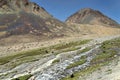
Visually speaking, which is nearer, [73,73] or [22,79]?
[73,73]

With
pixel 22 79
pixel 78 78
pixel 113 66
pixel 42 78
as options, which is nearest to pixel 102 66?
pixel 113 66

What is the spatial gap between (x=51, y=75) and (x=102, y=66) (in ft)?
25.4

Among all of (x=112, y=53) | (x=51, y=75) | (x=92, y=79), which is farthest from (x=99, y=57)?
(x=92, y=79)

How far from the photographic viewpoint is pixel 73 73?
1853 inches

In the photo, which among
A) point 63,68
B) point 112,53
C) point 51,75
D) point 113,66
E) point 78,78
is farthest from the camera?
point 112,53

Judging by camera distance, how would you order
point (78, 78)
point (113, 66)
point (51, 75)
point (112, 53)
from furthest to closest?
point (112, 53) < point (51, 75) < point (113, 66) < point (78, 78)

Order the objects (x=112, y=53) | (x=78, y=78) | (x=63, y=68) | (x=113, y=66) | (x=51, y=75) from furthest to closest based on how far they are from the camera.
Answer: (x=112, y=53), (x=63, y=68), (x=51, y=75), (x=113, y=66), (x=78, y=78)

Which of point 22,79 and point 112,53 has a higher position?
point 112,53

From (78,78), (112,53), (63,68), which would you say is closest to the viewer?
(78,78)

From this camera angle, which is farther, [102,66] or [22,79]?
[22,79]

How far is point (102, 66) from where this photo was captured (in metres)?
45.3

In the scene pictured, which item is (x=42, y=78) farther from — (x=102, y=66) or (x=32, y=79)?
(x=102, y=66)

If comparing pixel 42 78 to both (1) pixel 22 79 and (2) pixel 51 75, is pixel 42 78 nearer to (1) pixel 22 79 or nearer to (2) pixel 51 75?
(2) pixel 51 75

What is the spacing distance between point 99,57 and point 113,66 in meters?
9.80
